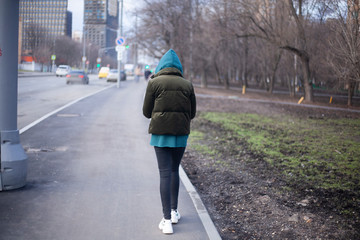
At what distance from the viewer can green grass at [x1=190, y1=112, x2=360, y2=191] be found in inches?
280

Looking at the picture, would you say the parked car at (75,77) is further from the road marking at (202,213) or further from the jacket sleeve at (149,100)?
the jacket sleeve at (149,100)

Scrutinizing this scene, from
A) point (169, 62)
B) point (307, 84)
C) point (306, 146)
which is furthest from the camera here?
point (307, 84)

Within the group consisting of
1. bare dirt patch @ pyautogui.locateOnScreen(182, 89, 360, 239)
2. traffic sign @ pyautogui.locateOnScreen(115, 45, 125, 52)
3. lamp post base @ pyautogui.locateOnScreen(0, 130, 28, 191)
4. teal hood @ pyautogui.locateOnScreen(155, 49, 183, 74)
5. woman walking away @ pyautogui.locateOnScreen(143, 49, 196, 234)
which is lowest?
bare dirt patch @ pyautogui.locateOnScreen(182, 89, 360, 239)

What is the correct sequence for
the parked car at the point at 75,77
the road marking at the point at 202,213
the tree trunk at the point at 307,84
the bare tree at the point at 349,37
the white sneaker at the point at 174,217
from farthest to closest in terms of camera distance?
the parked car at the point at 75,77 → the tree trunk at the point at 307,84 → the bare tree at the point at 349,37 → the white sneaker at the point at 174,217 → the road marking at the point at 202,213

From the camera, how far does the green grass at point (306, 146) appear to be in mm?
7108

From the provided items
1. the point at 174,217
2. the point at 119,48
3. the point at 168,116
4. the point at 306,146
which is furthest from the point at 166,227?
the point at 119,48

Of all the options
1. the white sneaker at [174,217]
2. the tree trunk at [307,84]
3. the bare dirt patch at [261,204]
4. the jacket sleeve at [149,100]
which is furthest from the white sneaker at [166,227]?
the tree trunk at [307,84]

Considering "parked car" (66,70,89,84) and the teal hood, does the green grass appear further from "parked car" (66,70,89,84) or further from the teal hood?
"parked car" (66,70,89,84)

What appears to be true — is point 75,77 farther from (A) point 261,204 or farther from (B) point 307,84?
(A) point 261,204

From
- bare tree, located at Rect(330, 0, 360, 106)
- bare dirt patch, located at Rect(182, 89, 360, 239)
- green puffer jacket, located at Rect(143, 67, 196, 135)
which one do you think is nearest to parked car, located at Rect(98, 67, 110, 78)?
bare tree, located at Rect(330, 0, 360, 106)

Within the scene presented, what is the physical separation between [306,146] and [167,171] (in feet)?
22.5

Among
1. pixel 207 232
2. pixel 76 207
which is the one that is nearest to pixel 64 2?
pixel 76 207

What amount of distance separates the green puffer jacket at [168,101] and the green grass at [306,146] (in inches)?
133

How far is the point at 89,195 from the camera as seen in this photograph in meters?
5.44
